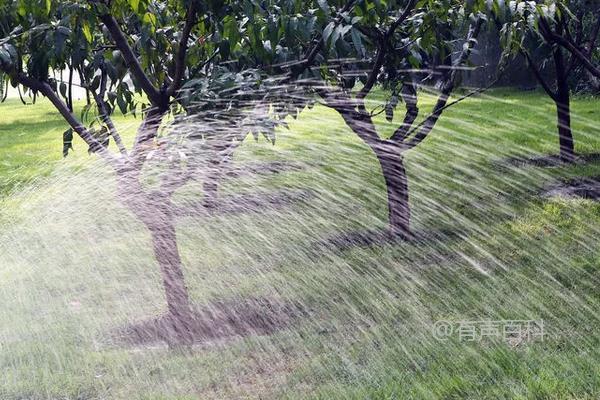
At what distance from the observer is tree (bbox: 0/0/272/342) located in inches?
152

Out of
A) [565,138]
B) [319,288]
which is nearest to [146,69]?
[319,288]

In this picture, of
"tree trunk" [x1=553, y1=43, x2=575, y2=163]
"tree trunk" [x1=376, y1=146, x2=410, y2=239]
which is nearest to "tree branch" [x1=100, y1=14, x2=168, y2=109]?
"tree trunk" [x1=376, y1=146, x2=410, y2=239]

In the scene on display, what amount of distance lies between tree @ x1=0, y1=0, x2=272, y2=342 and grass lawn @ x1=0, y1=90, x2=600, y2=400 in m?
0.50

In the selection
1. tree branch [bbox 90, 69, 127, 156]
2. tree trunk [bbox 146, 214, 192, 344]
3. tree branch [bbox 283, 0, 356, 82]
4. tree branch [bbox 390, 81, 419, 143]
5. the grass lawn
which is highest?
tree branch [bbox 283, 0, 356, 82]

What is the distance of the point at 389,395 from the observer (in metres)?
3.49

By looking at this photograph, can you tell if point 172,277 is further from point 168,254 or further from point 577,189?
point 577,189

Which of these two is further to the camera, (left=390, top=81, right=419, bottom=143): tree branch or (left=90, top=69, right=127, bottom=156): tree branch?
(left=390, top=81, right=419, bottom=143): tree branch

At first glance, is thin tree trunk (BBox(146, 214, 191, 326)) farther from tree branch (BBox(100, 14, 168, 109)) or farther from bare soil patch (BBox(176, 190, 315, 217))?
bare soil patch (BBox(176, 190, 315, 217))

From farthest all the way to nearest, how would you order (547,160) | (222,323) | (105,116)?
(547,160)
(105,116)
(222,323)

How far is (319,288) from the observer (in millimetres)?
4953

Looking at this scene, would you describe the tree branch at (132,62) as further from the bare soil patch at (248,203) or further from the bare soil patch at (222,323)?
the bare soil patch at (248,203)

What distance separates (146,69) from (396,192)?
223 cm

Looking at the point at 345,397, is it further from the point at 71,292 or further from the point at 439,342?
the point at 71,292

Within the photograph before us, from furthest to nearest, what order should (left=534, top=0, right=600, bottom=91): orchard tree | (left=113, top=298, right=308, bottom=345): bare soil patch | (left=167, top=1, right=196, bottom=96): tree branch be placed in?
1. (left=534, top=0, right=600, bottom=91): orchard tree
2. (left=113, top=298, right=308, bottom=345): bare soil patch
3. (left=167, top=1, right=196, bottom=96): tree branch
